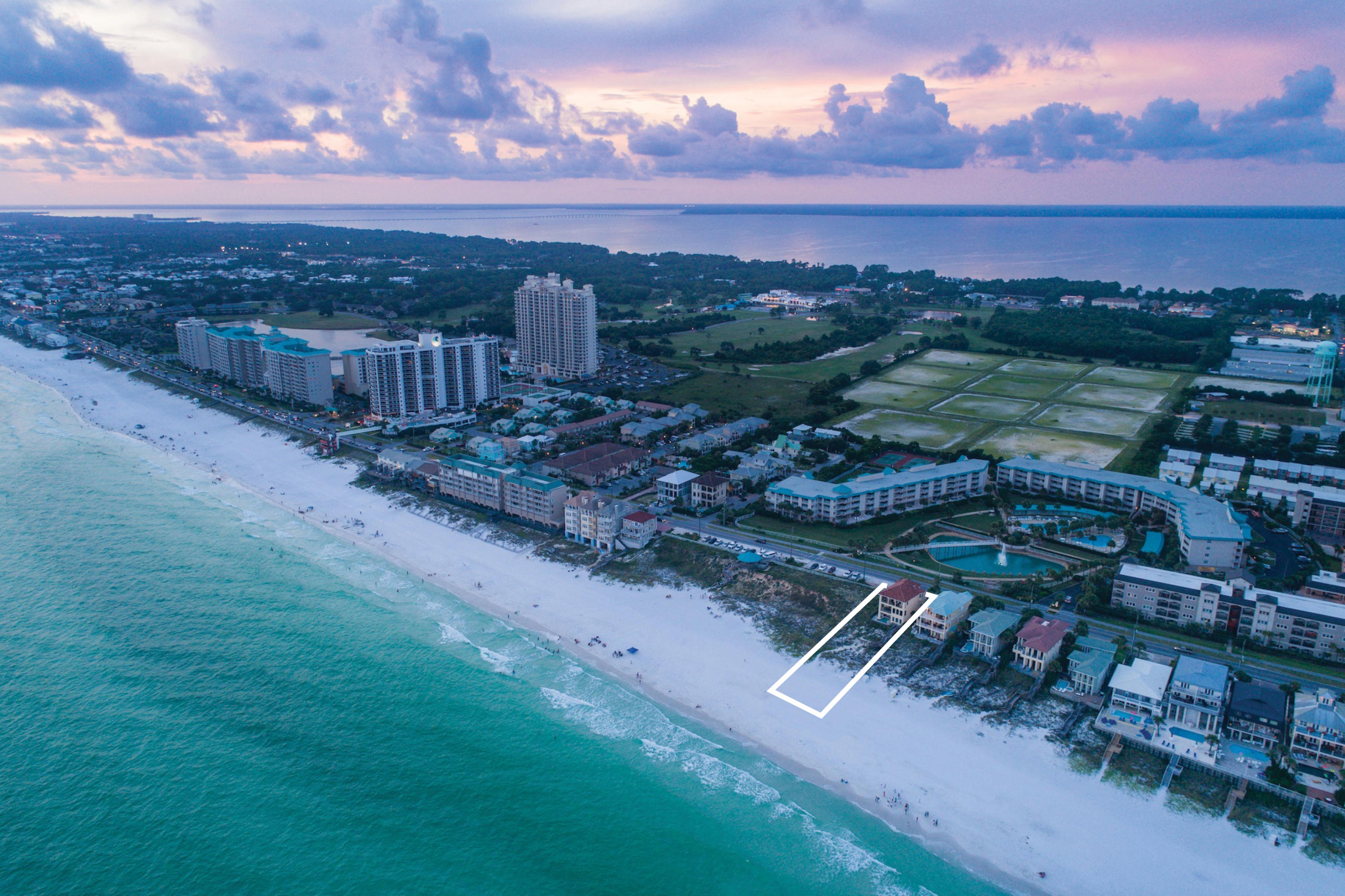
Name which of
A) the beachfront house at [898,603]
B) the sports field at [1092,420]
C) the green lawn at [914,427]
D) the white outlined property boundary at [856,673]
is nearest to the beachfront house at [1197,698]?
the white outlined property boundary at [856,673]

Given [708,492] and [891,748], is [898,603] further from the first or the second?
[708,492]

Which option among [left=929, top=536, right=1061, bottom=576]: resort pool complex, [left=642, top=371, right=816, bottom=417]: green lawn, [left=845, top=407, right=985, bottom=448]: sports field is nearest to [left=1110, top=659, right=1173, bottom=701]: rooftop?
[left=929, top=536, right=1061, bottom=576]: resort pool complex

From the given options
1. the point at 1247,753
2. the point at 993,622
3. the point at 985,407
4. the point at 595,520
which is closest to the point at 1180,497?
the point at 993,622

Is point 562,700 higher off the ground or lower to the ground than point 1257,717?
lower

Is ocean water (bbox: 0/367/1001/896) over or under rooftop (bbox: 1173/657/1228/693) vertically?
under

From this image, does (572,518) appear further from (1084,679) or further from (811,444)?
(1084,679)

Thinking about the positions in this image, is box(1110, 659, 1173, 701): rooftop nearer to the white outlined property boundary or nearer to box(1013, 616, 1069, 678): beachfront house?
box(1013, 616, 1069, 678): beachfront house
